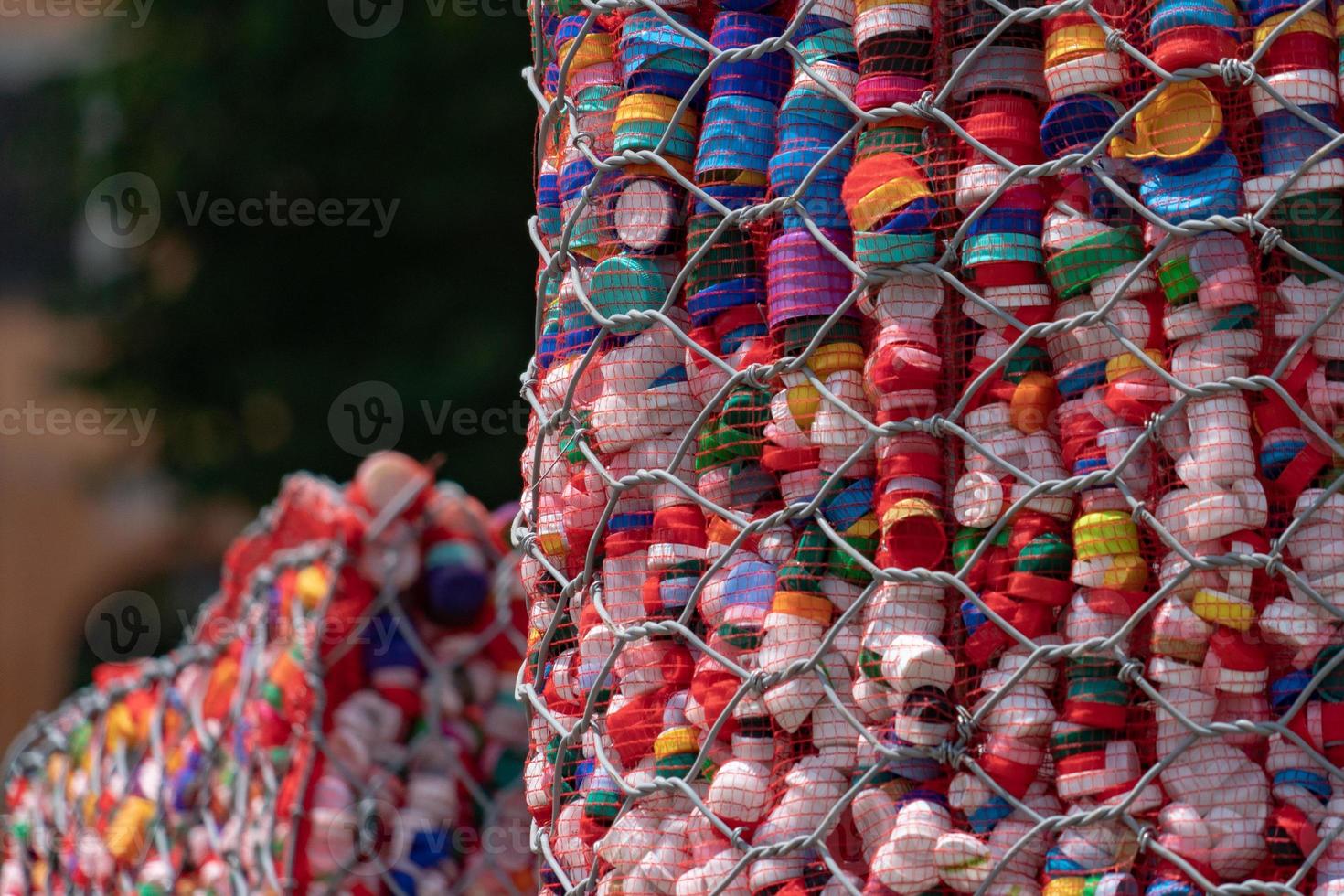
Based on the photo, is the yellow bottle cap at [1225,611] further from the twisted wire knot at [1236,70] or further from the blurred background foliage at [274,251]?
the blurred background foliage at [274,251]

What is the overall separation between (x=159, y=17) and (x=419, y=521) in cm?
365

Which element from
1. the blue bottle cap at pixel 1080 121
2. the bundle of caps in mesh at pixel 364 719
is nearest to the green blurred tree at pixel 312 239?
the bundle of caps in mesh at pixel 364 719

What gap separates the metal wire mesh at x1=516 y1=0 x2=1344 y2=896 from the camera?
0.70 metres

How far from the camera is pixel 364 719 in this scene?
1.41 meters

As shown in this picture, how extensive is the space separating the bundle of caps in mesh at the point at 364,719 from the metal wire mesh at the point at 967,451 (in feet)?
1.82

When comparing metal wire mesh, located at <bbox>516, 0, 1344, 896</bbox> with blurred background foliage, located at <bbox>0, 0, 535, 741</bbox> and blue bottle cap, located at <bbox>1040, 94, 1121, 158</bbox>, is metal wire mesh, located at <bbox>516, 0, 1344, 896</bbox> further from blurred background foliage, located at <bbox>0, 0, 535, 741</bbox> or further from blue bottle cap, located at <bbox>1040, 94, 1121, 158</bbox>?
blurred background foliage, located at <bbox>0, 0, 535, 741</bbox>

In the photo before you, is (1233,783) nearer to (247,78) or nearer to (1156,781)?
(1156,781)

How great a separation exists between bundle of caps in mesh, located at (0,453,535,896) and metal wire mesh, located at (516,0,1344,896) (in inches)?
21.8

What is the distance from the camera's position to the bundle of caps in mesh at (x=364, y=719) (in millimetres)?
1386

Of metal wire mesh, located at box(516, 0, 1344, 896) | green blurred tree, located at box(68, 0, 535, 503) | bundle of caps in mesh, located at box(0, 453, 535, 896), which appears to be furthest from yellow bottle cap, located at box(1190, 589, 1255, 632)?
green blurred tree, located at box(68, 0, 535, 503)

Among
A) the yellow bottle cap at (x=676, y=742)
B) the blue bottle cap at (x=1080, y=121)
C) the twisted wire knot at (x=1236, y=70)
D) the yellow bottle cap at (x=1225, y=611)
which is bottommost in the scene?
the yellow bottle cap at (x=676, y=742)

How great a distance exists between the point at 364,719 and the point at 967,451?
0.80 metres

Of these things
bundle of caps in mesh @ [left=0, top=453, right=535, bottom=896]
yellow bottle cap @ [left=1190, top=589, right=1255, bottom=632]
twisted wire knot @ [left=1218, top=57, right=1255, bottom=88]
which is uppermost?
twisted wire knot @ [left=1218, top=57, right=1255, bottom=88]

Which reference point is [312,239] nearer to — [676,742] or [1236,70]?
[676,742]
